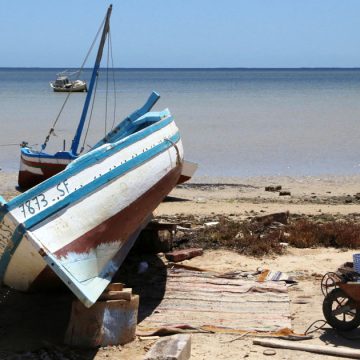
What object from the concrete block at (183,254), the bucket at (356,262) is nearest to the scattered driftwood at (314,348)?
the bucket at (356,262)

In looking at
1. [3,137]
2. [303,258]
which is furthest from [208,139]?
[303,258]

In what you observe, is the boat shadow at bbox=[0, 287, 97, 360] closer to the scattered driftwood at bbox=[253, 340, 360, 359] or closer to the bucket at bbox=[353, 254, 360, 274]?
the scattered driftwood at bbox=[253, 340, 360, 359]

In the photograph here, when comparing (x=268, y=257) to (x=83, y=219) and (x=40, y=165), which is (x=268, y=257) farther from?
(x=40, y=165)

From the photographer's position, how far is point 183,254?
9.95 metres

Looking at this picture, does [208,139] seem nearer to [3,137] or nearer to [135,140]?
[3,137]

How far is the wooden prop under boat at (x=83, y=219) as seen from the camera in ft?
21.4

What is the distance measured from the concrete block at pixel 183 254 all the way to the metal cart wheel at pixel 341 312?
A: 2.98m

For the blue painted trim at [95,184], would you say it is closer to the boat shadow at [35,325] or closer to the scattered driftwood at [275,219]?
the boat shadow at [35,325]

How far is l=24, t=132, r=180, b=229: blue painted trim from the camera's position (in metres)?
6.59

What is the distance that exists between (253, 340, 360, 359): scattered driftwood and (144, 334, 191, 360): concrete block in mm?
777

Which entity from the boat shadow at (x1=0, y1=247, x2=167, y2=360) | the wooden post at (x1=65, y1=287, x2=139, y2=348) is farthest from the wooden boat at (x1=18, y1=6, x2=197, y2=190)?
Answer: the wooden post at (x1=65, y1=287, x2=139, y2=348)

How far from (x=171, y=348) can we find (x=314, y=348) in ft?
4.31

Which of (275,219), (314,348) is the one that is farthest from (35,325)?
(275,219)

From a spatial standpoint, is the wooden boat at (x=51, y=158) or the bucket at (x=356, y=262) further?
the wooden boat at (x=51, y=158)
